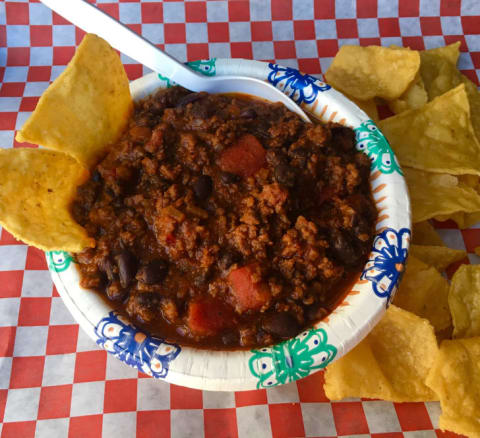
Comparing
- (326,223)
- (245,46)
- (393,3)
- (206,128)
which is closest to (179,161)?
(206,128)

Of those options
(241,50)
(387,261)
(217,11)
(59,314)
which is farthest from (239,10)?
(59,314)

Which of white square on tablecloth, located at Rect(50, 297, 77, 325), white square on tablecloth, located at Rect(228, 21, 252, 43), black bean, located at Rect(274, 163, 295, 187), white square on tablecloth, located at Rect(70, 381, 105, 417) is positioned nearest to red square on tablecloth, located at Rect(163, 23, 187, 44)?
white square on tablecloth, located at Rect(228, 21, 252, 43)

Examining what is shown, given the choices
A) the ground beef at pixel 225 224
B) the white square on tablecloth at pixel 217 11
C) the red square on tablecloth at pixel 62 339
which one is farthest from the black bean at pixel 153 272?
the white square on tablecloth at pixel 217 11

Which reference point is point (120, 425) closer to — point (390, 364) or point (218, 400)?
point (218, 400)

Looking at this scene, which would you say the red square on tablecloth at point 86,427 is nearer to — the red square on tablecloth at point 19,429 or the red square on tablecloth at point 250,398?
the red square on tablecloth at point 19,429

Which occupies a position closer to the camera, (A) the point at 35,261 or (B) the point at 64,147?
(B) the point at 64,147

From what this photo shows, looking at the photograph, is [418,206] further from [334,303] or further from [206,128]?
[206,128]

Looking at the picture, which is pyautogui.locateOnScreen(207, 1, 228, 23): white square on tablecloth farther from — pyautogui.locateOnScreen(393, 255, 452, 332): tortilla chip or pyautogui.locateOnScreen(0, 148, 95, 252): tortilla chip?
pyautogui.locateOnScreen(393, 255, 452, 332): tortilla chip
